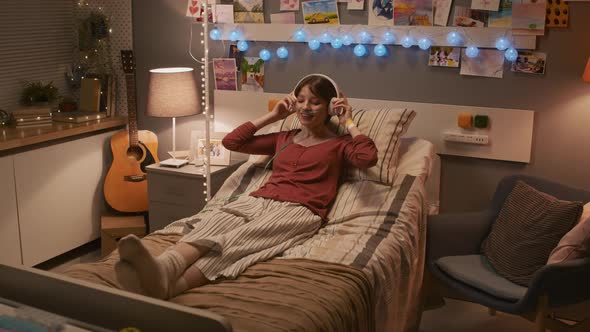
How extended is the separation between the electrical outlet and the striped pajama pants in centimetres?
93

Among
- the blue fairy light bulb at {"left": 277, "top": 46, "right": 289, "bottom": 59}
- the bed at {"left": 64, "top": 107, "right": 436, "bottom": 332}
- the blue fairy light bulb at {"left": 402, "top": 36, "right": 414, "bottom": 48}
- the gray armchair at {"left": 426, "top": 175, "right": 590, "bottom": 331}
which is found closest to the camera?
the bed at {"left": 64, "top": 107, "right": 436, "bottom": 332}

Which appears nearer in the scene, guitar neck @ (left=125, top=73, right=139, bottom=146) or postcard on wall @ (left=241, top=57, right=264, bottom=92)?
postcard on wall @ (left=241, top=57, right=264, bottom=92)

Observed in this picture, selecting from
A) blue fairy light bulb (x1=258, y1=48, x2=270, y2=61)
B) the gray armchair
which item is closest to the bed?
the gray armchair

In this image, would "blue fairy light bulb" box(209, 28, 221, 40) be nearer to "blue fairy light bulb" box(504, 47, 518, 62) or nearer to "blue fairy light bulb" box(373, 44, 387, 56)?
"blue fairy light bulb" box(373, 44, 387, 56)

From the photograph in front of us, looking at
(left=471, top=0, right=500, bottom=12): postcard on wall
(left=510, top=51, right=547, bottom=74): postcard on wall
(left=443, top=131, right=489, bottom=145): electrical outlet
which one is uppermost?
(left=471, top=0, right=500, bottom=12): postcard on wall

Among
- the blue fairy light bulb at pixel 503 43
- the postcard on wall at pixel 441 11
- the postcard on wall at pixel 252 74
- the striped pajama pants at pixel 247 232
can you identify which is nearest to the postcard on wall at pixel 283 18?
the postcard on wall at pixel 252 74

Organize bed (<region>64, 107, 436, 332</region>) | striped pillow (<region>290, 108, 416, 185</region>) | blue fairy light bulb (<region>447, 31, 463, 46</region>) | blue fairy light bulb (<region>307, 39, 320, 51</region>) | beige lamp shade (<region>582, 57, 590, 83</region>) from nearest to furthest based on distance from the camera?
bed (<region>64, 107, 436, 332</region>), beige lamp shade (<region>582, 57, 590, 83</region>), striped pillow (<region>290, 108, 416, 185</region>), blue fairy light bulb (<region>447, 31, 463, 46</region>), blue fairy light bulb (<region>307, 39, 320, 51</region>)

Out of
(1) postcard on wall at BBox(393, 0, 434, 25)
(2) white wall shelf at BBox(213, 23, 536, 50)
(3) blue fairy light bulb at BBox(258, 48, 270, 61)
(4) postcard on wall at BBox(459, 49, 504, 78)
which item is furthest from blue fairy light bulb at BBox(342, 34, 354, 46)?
(4) postcard on wall at BBox(459, 49, 504, 78)

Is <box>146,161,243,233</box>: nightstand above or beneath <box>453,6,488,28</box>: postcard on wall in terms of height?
beneath

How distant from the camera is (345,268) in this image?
236cm

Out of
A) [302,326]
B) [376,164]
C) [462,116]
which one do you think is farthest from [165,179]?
[302,326]

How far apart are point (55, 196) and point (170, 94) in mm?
894

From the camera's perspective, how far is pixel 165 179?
146 inches

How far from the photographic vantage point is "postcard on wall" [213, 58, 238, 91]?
3881 millimetres
